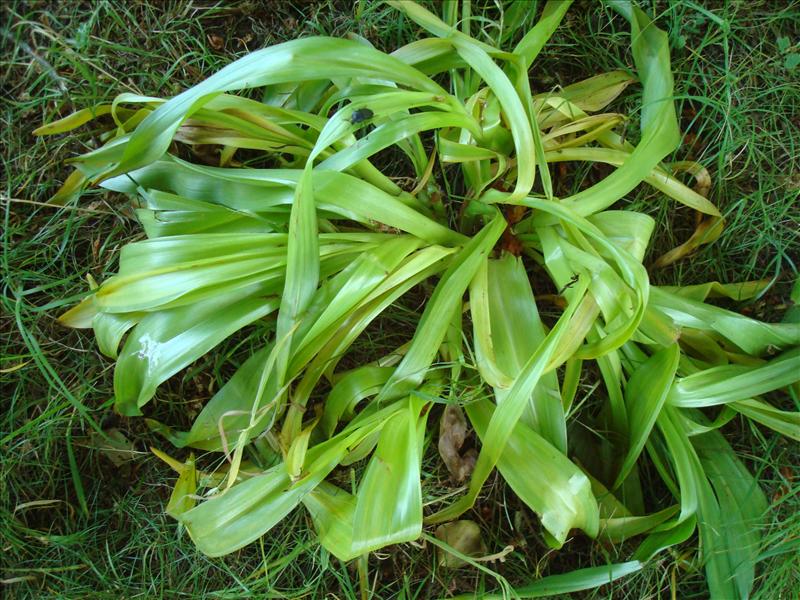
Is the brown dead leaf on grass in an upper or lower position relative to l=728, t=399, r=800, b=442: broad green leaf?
lower

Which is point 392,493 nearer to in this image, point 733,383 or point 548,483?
point 548,483

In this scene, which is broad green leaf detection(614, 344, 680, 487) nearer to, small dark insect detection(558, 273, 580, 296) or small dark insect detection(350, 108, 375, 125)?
small dark insect detection(558, 273, 580, 296)

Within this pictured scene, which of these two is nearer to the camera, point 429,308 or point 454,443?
point 429,308

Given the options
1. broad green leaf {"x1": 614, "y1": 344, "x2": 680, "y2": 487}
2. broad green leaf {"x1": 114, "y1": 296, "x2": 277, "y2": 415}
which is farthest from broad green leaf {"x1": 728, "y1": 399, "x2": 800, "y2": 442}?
broad green leaf {"x1": 114, "y1": 296, "x2": 277, "y2": 415}

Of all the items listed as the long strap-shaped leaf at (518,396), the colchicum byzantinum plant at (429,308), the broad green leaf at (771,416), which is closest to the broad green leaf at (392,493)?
the colchicum byzantinum plant at (429,308)

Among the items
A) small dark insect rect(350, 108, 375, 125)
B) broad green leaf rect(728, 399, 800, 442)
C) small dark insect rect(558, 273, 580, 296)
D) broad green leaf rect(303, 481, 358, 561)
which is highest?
small dark insect rect(350, 108, 375, 125)

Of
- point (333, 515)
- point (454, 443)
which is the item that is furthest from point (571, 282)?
point (333, 515)
